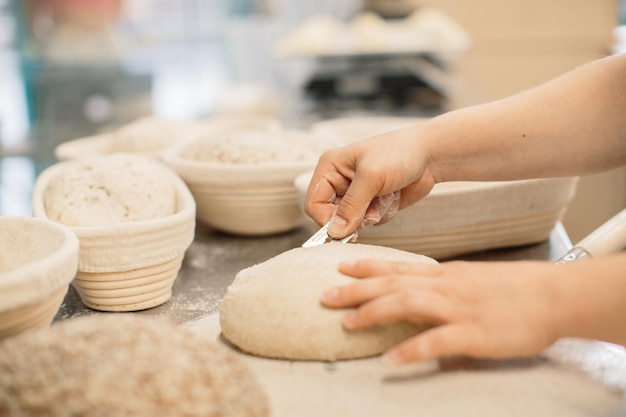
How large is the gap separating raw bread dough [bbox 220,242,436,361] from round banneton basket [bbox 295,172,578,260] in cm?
28

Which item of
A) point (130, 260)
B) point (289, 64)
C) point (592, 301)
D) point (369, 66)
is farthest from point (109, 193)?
point (289, 64)

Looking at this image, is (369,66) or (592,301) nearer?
(592,301)

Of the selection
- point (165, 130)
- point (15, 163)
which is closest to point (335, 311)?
point (165, 130)

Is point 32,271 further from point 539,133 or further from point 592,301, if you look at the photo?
point 539,133

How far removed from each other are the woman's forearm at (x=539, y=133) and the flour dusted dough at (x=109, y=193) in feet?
1.47

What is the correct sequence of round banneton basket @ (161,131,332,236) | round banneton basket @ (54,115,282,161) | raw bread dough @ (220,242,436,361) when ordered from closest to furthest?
raw bread dough @ (220,242,436,361), round banneton basket @ (161,131,332,236), round banneton basket @ (54,115,282,161)

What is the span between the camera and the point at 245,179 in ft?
4.26

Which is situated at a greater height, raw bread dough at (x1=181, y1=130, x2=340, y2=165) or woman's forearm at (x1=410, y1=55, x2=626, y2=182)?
woman's forearm at (x1=410, y1=55, x2=626, y2=182)

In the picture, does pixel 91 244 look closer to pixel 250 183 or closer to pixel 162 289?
pixel 162 289

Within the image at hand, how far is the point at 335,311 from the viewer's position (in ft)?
2.69

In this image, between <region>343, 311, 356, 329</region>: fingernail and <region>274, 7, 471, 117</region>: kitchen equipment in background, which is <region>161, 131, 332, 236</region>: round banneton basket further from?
<region>274, 7, 471, 117</region>: kitchen equipment in background

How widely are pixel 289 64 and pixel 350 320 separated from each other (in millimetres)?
3971

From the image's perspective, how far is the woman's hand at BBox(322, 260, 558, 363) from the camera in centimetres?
72

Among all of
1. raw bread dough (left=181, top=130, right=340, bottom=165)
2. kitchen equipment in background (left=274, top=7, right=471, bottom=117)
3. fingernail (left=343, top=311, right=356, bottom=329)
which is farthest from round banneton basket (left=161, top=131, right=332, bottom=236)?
kitchen equipment in background (left=274, top=7, right=471, bottom=117)
